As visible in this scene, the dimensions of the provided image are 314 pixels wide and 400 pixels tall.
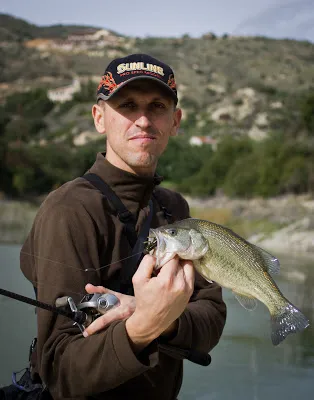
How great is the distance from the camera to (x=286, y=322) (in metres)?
2.28

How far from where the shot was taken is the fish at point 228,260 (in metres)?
1.92

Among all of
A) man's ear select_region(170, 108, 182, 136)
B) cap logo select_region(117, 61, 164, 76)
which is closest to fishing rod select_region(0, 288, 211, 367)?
cap logo select_region(117, 61, 164, 76)

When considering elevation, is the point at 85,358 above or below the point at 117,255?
below

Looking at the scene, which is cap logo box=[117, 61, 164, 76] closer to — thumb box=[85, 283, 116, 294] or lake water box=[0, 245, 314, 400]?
thumb box=[85, 283, 116, 294]

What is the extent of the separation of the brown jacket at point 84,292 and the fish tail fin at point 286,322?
0.34 m

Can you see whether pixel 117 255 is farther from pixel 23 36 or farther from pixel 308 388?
pixel 23 36

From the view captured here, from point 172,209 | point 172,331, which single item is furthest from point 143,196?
point 172,331

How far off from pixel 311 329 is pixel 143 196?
11.2 ft

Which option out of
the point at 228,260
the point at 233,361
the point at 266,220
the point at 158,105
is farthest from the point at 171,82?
the point at 266,220

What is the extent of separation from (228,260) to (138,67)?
3.31 ft

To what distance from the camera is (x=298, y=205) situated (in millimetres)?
27906

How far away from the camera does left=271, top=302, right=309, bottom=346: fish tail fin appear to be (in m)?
2.25

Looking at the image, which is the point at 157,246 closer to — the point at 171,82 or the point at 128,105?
the point at 128,105

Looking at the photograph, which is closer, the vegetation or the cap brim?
the cap brim
